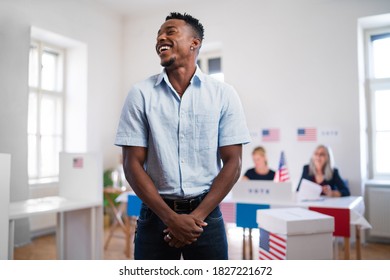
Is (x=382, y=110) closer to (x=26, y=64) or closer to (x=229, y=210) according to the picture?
(x=229, y=210)

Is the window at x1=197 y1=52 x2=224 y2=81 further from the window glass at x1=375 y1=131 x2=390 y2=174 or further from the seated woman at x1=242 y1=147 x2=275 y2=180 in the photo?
the seated woman at x1=242 y1=147 x2=275 y2=180

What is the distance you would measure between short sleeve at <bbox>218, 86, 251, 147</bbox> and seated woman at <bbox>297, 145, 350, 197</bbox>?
149cm

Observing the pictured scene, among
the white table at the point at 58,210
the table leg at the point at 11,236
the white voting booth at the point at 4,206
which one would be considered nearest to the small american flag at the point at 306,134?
the white table at the point at 58,210

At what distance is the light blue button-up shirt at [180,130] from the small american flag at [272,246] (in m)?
0.75

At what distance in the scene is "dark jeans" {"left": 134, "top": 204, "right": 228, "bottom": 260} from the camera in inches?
49.7

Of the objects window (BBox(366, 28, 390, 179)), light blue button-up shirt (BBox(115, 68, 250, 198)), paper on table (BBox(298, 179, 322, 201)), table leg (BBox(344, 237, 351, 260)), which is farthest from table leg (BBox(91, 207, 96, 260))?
window (BBox(366, 28, 390, 179))

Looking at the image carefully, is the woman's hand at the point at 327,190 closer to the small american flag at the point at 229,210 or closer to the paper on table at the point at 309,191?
the paper on table at the point at 309,191

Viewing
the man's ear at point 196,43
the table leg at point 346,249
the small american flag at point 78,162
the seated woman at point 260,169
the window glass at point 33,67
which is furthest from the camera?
the seated woman at point 260,169

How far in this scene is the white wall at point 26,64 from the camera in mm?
1788

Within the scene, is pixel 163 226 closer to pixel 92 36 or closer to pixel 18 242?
pixel 18 242

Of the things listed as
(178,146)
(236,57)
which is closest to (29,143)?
(178,146)

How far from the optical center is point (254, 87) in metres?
2.30

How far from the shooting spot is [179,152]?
50.9 inches

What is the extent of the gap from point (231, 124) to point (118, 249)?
9.27 ft
